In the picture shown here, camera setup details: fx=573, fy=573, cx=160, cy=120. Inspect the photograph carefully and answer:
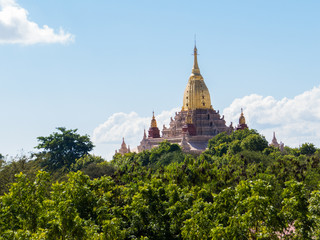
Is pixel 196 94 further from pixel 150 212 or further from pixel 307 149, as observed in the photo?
pixel 150 212

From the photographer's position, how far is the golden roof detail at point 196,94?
387 ft

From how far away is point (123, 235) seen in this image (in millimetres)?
28281

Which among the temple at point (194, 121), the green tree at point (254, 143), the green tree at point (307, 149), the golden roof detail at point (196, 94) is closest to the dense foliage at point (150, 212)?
the green tree at point (254, 143)

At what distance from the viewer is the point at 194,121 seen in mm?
114562

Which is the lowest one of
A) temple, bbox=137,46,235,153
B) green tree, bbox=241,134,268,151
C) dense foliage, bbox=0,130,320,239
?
dense foliage, bbox=0,130,320,239

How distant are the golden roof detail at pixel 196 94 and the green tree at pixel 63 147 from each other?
33392 mm

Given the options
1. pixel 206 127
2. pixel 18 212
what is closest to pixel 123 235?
pixel 18 212

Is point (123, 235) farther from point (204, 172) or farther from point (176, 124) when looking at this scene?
point (176, 124)

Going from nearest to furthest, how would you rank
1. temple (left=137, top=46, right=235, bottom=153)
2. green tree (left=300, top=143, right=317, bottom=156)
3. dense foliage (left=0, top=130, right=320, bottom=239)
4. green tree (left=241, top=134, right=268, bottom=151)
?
1. dense foliage (left=0, top=130, right=320, bottom=239)
2. green tree (left=241, top=134, right=268, bottom=151)
3. green tree (left=300, top=143, right=317, bottom=156)
4. temple (left=137, top=46, right=235, bottom=153)

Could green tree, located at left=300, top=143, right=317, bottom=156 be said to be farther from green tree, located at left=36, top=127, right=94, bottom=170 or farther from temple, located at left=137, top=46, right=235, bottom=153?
green tree, located at left=36, top=127, right=94, bottom=170

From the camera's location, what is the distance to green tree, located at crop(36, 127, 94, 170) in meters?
85.2

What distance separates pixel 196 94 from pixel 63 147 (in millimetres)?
39383

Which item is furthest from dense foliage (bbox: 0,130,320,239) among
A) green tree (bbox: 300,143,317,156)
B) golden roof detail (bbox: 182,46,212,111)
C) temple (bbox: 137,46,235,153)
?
golden roof detail (bbox: 182,46,212,111)

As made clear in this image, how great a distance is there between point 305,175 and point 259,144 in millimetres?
33730
